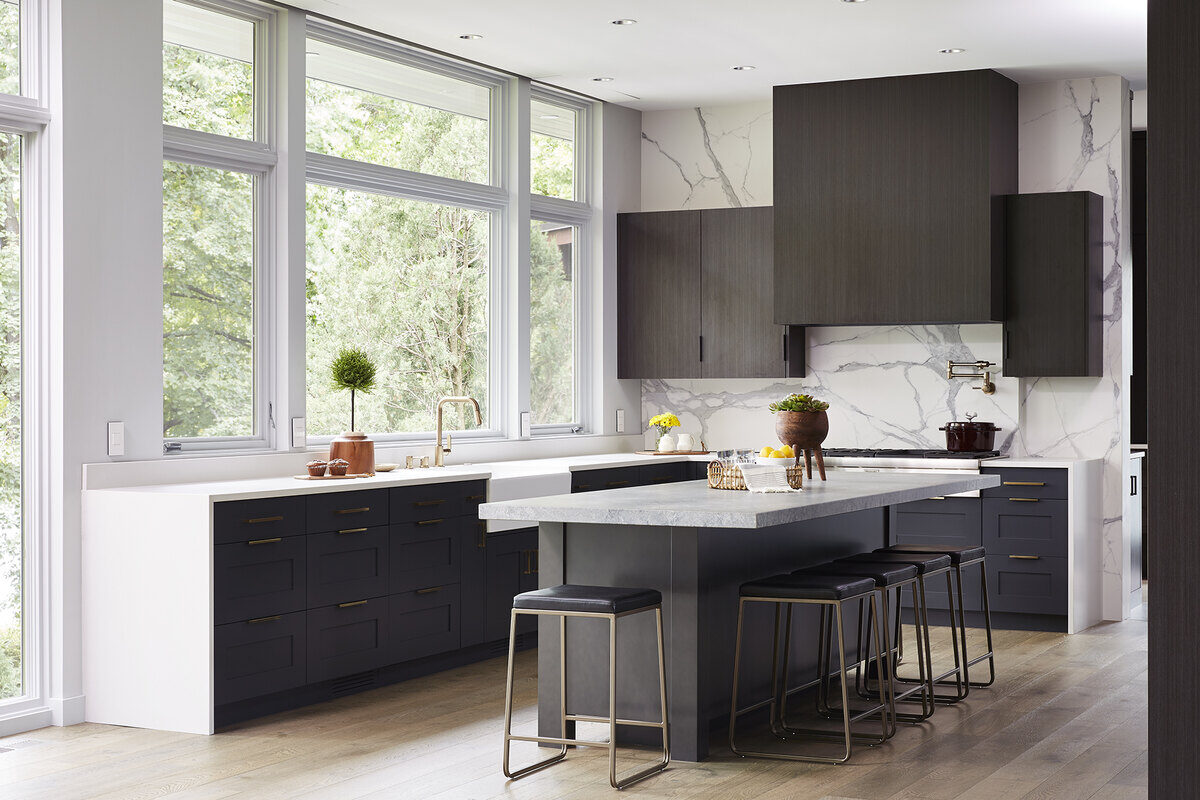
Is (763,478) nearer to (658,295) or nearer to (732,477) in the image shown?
(732,477)

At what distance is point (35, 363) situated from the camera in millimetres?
4855

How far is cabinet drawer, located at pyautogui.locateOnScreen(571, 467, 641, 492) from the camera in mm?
6750

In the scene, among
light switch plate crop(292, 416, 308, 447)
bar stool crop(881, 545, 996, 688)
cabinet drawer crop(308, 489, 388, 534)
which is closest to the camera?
cabinet drawer crop(308, 489, 388, 534)

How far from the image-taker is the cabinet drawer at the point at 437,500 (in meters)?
5.53

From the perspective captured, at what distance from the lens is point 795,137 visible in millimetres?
7480

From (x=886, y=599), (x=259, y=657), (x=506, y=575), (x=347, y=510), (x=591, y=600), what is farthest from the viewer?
(x=506, y=575)

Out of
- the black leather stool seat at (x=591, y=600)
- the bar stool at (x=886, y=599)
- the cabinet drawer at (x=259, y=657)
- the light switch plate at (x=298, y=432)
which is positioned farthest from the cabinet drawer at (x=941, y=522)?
the cabinet drawer at (x=259, y=657)

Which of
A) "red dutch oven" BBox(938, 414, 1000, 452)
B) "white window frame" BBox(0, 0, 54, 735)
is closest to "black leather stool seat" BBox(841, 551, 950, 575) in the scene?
"red dutch oven" BBox(938, 414, 1000, 452)

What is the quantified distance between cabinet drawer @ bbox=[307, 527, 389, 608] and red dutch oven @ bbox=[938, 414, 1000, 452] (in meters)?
3.40

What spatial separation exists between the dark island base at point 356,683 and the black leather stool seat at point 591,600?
1.36 m

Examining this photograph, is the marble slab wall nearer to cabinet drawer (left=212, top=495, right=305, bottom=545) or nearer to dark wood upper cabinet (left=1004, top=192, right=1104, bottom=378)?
dark wood upper cabinet (left=1004, top=192, right=1104, bottom=378)

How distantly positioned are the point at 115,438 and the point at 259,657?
3.26ft

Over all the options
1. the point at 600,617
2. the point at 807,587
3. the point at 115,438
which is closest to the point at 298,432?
the point at 115,438

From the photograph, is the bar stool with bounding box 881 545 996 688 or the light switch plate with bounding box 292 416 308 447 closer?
the bar stool with bounding box 881 545 996 688
